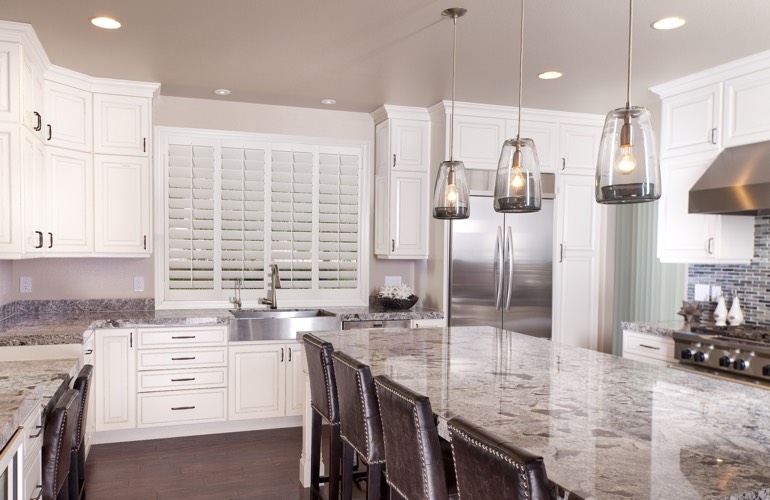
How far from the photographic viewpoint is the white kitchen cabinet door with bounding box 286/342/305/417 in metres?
4.64

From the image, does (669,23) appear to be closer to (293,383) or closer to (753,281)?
(753,281)

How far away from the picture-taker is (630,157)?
192cm

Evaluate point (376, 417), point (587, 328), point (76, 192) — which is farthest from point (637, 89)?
point (76, 192)

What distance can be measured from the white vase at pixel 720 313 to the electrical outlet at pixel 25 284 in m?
4.86

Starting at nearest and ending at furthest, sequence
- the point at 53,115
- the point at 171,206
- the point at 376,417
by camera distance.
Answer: the point at 376,417 → the point at 53,115 → the point at 171,206

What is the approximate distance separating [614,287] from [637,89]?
209 cm

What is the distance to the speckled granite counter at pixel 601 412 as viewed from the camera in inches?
53.6

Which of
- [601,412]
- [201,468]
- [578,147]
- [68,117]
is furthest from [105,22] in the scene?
[578,147]

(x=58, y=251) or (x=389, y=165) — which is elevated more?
(x=389, y=165)

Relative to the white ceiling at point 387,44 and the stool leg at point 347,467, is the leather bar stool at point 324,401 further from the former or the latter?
the white ceiling at point 387,44

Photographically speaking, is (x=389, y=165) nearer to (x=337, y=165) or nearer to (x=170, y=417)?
(x=337, y=165)

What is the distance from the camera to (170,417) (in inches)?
172

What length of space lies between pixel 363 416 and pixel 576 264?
145 inches

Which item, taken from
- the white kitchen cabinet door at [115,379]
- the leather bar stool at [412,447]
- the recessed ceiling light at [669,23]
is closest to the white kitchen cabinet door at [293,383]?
the white kitchen cabinet door at [115,379]
